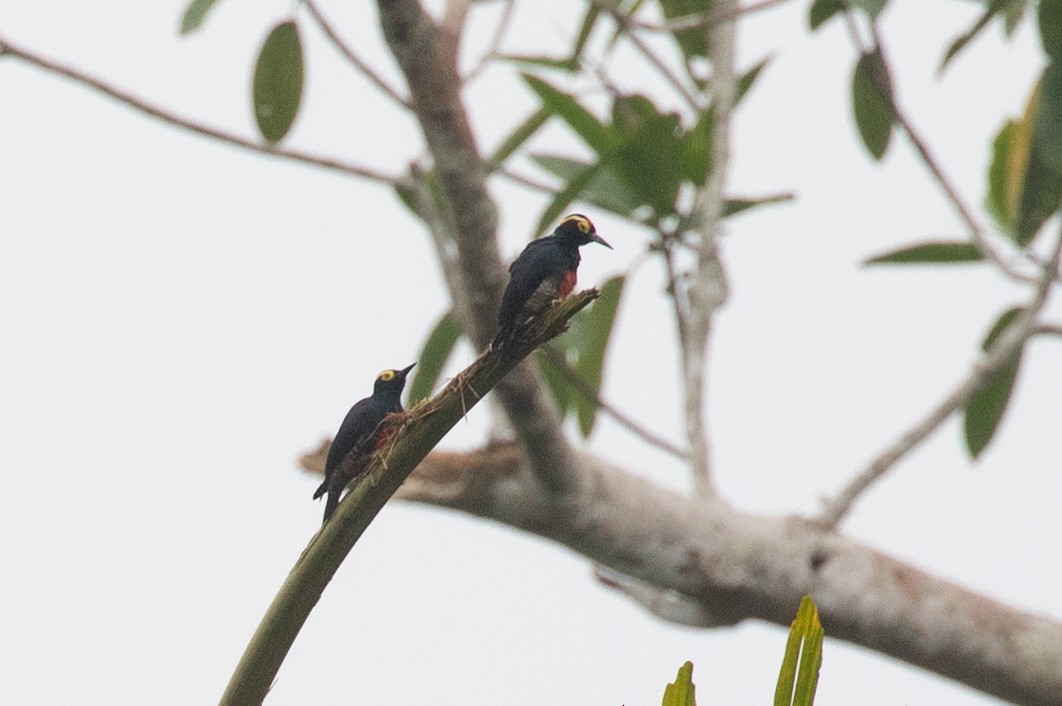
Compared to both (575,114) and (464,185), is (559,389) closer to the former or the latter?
(575,114)

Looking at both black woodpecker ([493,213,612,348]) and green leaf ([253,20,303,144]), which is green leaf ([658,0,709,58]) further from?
black woodpecker ([493,213,612,348])

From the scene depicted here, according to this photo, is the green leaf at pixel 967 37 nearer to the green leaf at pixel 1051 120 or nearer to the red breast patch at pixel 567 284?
the green leaf at pixel 1051 120

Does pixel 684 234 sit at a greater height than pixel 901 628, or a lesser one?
greater

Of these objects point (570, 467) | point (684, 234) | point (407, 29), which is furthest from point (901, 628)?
point (407, 29)

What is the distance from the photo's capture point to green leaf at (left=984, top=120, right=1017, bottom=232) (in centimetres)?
470

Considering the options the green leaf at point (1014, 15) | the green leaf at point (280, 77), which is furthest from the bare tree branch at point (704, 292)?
the green leaf at point (280, 77)

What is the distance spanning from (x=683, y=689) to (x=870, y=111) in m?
3.75

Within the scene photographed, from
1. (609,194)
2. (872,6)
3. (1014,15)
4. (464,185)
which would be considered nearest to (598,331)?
(609,194)

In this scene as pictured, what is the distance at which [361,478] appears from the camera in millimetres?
957

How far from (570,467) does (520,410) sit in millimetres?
257

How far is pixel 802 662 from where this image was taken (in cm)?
90

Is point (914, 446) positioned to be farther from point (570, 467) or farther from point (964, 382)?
point (570, 467)

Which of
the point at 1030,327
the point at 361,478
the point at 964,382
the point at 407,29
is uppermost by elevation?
the point at 1030,327

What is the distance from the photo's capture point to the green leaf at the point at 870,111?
13.9 ft
